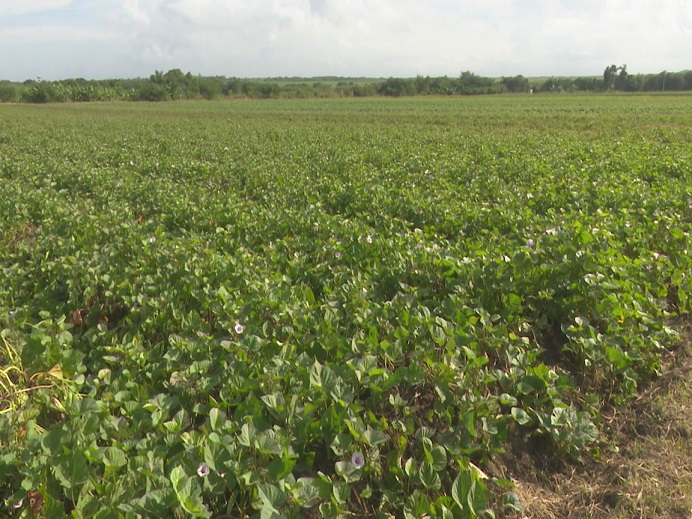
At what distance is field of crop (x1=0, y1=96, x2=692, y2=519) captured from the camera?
2.10 meters

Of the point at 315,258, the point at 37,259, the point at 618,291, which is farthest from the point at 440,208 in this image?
the point at 37,259

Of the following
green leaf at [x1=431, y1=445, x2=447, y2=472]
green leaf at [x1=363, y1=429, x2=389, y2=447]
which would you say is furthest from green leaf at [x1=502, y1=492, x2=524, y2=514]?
green leaf at [x1=363, y1=429, x2=389, y2=447]

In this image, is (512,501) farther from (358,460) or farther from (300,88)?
(300,88)

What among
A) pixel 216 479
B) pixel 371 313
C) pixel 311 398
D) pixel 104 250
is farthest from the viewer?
pixel 104 250

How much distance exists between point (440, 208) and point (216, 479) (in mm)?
4839

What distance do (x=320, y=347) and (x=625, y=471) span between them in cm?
178

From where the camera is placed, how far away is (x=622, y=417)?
2.85m

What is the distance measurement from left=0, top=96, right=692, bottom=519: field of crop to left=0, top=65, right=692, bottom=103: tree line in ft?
242

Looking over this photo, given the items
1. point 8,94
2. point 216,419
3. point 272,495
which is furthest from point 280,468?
point 8,94

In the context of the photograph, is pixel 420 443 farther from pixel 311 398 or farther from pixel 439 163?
pixel 439 163

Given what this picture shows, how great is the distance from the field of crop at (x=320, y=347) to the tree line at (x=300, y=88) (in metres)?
73.7

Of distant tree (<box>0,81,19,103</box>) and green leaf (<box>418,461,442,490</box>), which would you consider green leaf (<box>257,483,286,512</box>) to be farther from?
distant tree (<box>0,81,19,103</box>)

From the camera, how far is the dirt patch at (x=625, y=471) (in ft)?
7.36

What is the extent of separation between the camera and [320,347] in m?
3.08
